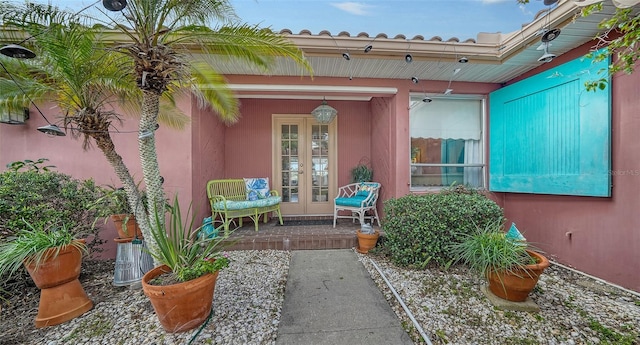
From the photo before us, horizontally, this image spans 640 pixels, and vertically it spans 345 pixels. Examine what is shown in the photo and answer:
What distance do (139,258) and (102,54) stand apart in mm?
2006

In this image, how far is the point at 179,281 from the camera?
161 centimetres

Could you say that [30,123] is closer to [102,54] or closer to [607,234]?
[102,54]

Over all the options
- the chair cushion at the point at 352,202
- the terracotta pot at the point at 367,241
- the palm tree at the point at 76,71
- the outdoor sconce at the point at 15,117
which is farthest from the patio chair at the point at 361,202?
the outdoor sconce at the point at 15,117

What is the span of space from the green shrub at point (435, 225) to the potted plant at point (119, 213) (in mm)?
3021

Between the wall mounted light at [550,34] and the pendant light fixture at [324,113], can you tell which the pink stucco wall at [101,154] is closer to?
the pendant light fixture at [324,113]

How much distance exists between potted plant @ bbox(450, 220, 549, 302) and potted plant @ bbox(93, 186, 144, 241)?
3.48 metres

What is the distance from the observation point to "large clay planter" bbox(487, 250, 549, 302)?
71.7 inches

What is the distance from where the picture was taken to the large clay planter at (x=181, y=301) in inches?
59.2

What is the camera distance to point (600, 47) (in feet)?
7.80

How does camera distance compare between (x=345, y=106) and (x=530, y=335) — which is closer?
(x=530, y=335)

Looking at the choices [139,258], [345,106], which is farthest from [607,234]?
[139,258]

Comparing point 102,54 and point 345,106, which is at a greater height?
point 345,106

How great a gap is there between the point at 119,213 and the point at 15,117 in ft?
6.51

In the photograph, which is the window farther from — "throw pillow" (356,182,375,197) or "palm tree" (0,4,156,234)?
"palm tree" (0,4,156,234)
